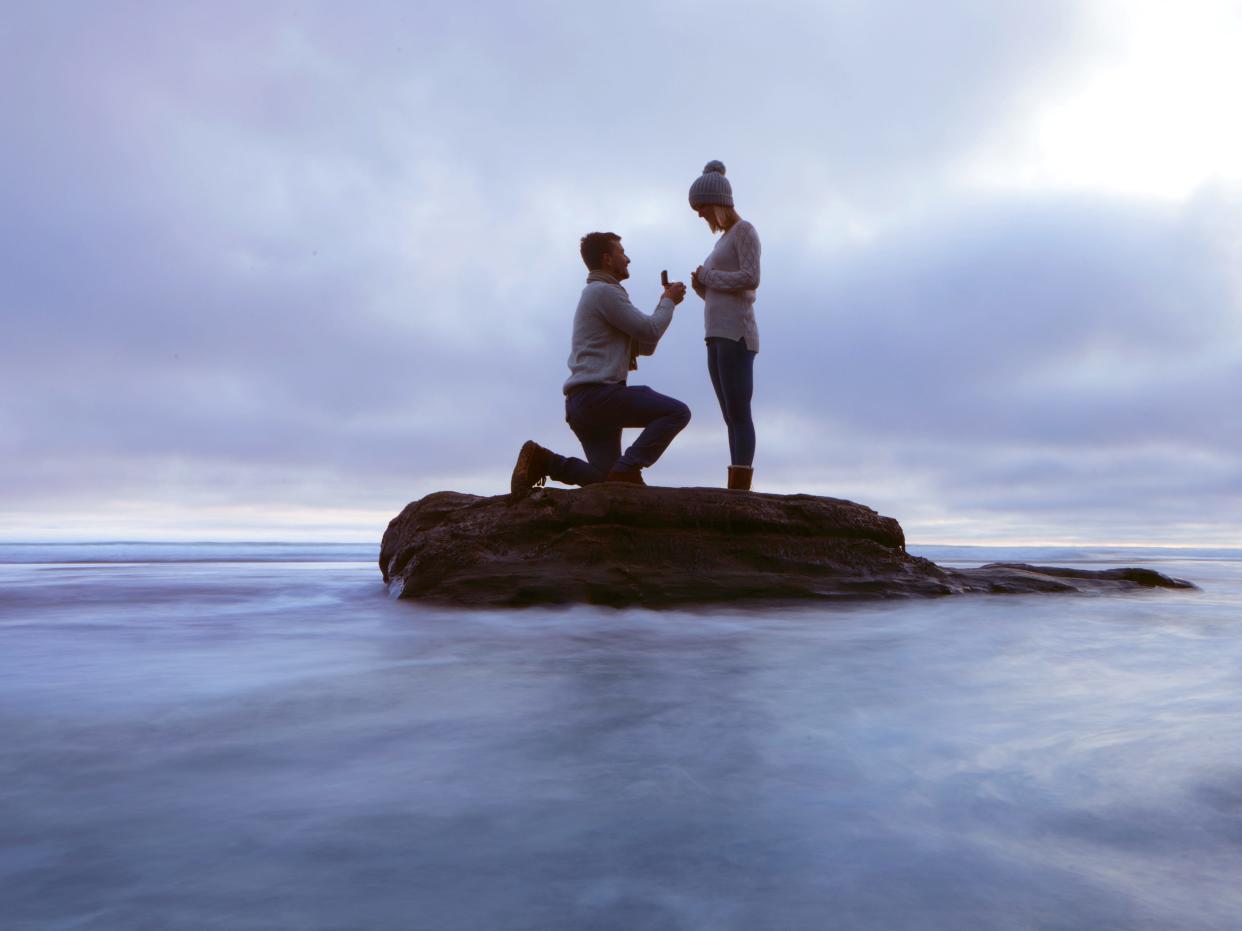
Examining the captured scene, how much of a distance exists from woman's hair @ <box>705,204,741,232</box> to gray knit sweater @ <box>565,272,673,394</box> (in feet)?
2.96

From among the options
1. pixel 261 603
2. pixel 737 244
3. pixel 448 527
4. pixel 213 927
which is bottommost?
pixel 213 927

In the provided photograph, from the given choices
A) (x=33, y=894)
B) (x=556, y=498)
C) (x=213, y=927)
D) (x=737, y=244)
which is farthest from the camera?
(x=737, y=244)

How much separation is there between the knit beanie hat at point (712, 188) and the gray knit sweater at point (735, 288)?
259 millimetres

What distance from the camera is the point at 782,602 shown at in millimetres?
6027

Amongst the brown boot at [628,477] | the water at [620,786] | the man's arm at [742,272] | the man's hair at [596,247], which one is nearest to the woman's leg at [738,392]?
the man's arm at [742,272]

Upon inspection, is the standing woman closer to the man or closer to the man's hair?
the man

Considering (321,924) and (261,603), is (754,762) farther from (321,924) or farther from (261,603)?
(261,603)

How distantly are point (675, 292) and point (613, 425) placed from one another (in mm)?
1143

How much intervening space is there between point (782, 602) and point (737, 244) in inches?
112

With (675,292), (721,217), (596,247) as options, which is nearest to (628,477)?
(675,292)

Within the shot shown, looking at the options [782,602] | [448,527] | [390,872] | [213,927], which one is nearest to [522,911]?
[390,872]

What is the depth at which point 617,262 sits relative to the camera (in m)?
6.91

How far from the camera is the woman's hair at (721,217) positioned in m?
7.04

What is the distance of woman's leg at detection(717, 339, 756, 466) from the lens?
6.83 meters
